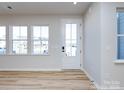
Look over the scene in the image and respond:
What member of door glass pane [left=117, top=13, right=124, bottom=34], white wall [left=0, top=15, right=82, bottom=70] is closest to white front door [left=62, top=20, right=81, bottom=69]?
white wall [left=0, top=15, right=82, bottom=70]

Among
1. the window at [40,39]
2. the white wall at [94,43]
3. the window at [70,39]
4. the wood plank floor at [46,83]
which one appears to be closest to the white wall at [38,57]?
the window at [40,39]

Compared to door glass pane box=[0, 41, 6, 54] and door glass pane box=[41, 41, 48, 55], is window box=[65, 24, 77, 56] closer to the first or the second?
door glass pane box=[41, 41, 48, 55]

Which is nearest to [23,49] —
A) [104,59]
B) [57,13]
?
[57,13]

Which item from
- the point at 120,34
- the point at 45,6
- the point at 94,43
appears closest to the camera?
the point at 120,34

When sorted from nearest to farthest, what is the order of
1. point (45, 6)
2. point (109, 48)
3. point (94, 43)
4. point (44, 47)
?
point (109, 48)
point (94, 43)
point (45, 6)
point (44, 47)

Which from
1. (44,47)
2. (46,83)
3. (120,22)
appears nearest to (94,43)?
(120,22)

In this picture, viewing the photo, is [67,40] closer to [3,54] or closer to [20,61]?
[20,61]

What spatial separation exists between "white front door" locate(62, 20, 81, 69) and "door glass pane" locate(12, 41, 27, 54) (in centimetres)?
170

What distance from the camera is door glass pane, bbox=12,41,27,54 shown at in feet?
26.3

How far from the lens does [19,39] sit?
26.3 ft

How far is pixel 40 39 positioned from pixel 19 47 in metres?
0.98

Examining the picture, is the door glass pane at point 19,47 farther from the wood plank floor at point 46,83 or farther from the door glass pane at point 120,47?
the door glass pane at point 120,47

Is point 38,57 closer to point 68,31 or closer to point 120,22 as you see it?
point 68,31

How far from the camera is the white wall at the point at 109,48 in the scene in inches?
174
